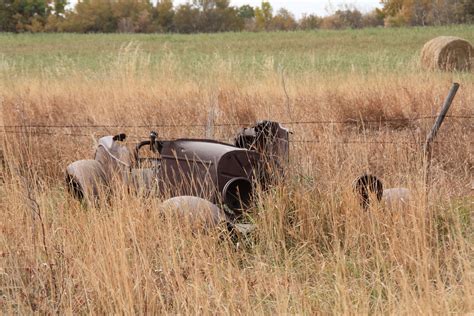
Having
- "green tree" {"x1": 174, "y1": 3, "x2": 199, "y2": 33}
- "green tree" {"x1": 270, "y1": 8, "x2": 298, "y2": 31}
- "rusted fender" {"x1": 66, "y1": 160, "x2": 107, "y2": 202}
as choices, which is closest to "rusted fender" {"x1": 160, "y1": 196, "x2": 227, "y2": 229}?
"rusted fender" {"x1": 66, "y1": 160, "x2": 107, "y2": 202}

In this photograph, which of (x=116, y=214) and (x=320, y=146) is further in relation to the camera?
(x=320, y=146)

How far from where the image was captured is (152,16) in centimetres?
7319

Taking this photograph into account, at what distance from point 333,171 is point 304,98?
356cm

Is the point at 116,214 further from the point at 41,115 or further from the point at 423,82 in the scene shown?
the point at 423,82

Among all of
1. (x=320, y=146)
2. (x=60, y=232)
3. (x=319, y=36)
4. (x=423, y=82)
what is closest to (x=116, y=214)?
(x=60, y=232)

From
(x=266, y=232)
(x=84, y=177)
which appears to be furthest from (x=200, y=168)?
(x=84, y=177)

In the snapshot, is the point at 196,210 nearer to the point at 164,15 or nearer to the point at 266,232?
the point at 266,232

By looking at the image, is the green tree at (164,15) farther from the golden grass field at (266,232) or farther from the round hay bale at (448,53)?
the golden grass field at (266,232)

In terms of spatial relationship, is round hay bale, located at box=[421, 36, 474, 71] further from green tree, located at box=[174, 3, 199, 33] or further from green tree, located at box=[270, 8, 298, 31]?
green tree, located at box=[270, 8, 298, 31]

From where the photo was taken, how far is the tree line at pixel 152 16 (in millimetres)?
64625

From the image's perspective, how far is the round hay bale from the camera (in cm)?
1703

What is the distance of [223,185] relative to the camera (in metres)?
5.20

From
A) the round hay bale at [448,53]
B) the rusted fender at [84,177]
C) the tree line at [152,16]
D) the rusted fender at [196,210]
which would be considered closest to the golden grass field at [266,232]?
the rusted fender at [196,210]

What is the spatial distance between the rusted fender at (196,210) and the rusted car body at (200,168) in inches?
9.3
